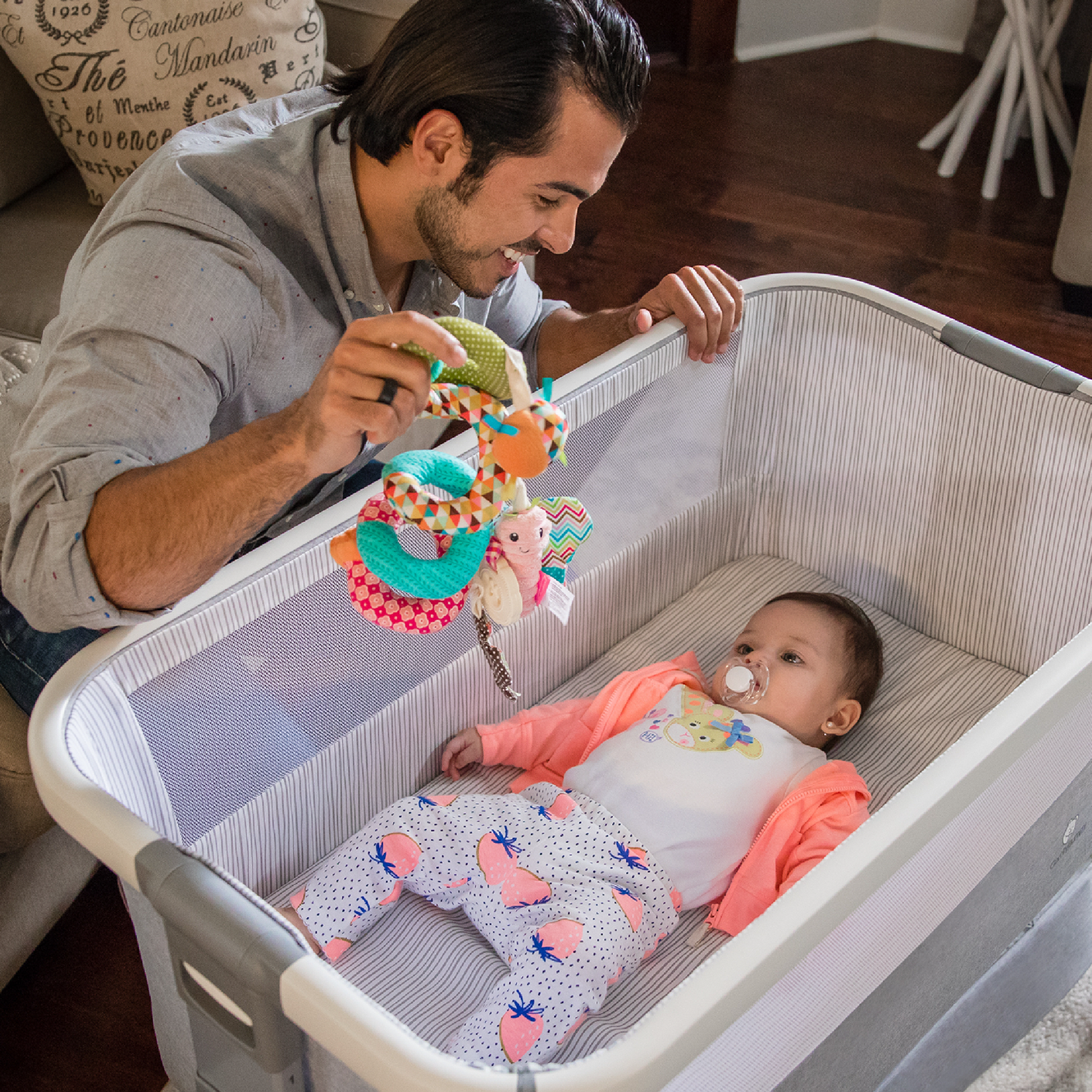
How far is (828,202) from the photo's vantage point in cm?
257

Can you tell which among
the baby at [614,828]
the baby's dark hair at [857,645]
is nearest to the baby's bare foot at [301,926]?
the baby at [614,828]

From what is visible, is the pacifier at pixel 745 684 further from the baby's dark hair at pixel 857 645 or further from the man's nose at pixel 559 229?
the man's nose at pixel 559 229

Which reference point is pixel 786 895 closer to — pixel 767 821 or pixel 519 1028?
pixel 519 1028

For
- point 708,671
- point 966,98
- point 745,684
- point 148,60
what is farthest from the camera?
point 966,98

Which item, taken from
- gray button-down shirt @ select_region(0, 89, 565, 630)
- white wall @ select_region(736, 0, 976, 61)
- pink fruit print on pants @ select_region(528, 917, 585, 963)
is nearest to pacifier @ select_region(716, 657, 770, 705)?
pink fruit print on pants @ select_region(528, 917, 585, 963)

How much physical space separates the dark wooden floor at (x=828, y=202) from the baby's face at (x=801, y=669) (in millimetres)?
1089

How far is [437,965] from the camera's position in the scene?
1.07m

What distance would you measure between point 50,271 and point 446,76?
0.87 m

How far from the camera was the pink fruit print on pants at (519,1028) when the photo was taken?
36.9 inches

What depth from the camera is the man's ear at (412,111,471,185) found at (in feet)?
3.25

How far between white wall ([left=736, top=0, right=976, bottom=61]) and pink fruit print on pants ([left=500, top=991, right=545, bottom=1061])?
271cm

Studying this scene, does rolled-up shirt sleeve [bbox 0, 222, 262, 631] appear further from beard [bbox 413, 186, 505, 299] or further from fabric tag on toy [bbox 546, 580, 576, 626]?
fabric tag on toy [bbox 546, 580, 576, 626]

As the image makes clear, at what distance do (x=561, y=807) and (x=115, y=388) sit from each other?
0.54 metres

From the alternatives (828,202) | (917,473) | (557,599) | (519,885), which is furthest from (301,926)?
(828,202)
